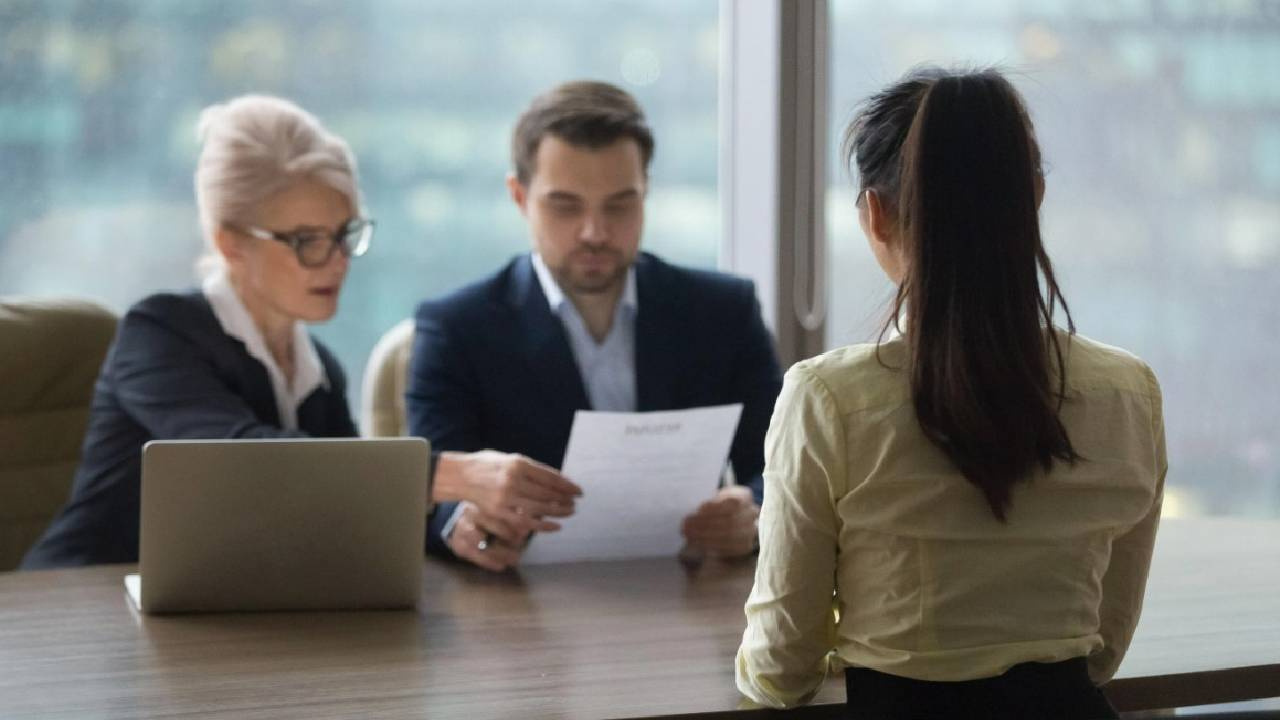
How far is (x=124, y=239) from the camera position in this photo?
3.40 metres

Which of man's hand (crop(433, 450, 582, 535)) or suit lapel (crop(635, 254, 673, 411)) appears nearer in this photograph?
man's hand (crop(433, 450, 582, 535))

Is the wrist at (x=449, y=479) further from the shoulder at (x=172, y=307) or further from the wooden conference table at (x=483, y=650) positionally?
the shoulder at (x=172, y=307)

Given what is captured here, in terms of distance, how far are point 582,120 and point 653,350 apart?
47 cm

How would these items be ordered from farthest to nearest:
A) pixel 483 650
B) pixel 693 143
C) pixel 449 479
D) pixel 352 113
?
pixel 693 143, pixel 352 113, pixel 449 479, pixel 483 650

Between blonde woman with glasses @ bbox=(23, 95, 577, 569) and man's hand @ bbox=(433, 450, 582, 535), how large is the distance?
0.07 meters

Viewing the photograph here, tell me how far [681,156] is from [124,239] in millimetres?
1528

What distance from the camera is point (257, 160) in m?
2.66

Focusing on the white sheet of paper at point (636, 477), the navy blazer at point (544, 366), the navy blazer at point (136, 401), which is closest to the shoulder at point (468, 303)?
the navy blazer at point (544, 366)

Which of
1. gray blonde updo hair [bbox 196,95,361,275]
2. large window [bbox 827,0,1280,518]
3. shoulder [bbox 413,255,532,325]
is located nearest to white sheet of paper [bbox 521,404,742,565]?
shoulder [bbox 413,255,532,325]

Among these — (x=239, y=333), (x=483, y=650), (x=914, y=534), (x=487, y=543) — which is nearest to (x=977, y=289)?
(x=914, y=534)

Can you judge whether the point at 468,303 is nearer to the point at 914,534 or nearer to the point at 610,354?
the point at 610,354

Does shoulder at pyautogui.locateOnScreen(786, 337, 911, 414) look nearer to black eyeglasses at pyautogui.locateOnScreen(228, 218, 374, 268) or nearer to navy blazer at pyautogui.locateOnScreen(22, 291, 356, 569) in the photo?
navy blazer at pyautogui.locateOnScreen(22, 291, 356, 569)

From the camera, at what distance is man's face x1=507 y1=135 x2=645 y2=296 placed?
2.66 metres

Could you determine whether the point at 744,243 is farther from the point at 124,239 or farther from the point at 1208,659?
the point at 1208,659
